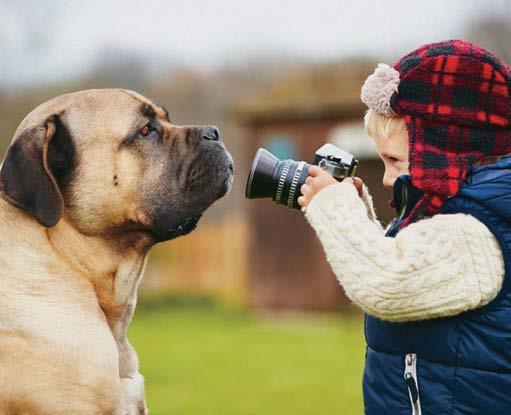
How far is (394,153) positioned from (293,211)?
11.5m

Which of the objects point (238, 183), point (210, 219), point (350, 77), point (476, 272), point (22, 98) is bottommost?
point (210, 219)

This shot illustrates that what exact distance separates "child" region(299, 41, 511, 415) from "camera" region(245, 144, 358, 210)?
76mm

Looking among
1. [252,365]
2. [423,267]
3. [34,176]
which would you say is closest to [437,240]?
[423,267]

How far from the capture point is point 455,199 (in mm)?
2713

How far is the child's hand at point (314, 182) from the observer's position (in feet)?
9.48

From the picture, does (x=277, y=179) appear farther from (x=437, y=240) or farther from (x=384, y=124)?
(x=437, y=240)

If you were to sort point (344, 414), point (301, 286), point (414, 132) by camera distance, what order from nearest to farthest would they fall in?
point (414, 132), point (344, 414), point (301, 286)

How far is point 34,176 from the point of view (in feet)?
9.52

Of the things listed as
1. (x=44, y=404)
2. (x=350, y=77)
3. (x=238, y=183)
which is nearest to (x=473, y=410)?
(x=44, y=404)

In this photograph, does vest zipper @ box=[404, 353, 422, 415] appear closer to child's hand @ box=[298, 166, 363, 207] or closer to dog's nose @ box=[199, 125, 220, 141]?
child's hand @ box=[298, 166, 363, 207]

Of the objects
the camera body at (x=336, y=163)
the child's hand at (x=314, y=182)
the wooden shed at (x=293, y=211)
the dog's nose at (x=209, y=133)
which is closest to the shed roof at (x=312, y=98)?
the wooden shed at (x=293, y=211)

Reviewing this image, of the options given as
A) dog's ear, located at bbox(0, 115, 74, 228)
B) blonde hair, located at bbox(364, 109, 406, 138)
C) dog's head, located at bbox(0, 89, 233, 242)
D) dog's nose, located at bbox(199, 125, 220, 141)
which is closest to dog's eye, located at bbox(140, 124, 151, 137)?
dog's head, located at bbox(0, 89, 233, 242)

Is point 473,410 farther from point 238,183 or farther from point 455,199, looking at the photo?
point 238,183

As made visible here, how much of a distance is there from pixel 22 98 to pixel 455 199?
19439 millimetres
